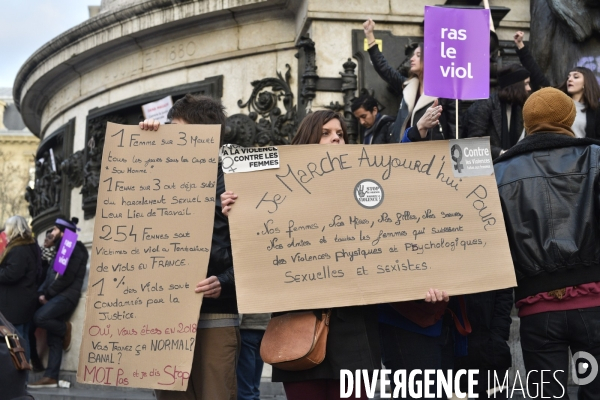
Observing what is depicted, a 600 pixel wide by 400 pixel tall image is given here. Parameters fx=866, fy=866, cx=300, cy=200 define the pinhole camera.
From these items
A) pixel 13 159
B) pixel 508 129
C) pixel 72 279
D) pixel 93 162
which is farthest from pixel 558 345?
pixel 13 159

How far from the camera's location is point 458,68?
5477 millimetres

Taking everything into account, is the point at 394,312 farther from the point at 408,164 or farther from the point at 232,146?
the point at 232,146

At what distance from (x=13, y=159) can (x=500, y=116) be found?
58.7 meters

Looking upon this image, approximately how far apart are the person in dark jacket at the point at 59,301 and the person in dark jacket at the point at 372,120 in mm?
3903

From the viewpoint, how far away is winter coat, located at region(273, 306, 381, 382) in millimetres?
3896

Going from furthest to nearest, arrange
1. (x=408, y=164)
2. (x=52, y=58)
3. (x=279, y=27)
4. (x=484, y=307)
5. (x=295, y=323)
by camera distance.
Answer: (x=52, y=58) → (x=279, y=27) → (x=484, y=307) → (x=408, y=164) → (x=295, y=323)

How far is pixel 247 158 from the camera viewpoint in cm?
416

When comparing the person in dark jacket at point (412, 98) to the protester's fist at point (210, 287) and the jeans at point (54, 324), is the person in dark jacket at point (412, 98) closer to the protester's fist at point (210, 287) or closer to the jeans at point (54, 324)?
the protester's fist at point (210, 287)

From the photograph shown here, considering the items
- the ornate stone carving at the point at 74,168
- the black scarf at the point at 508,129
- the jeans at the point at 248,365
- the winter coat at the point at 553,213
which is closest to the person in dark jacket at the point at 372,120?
the black scarf at the point at 508,129

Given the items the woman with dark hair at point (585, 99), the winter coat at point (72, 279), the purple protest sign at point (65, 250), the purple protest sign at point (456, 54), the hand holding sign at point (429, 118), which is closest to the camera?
the hand holding sign at point (429, 118)

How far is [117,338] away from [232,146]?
1079 mm

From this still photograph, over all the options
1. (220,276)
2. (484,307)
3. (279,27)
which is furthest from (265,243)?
(279,27)

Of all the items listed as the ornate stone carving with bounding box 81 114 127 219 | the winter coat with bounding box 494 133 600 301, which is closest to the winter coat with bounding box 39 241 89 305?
the ornate stone carving with bounding box 81 114 127 219

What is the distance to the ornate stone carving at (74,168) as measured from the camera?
1161 centimetres
